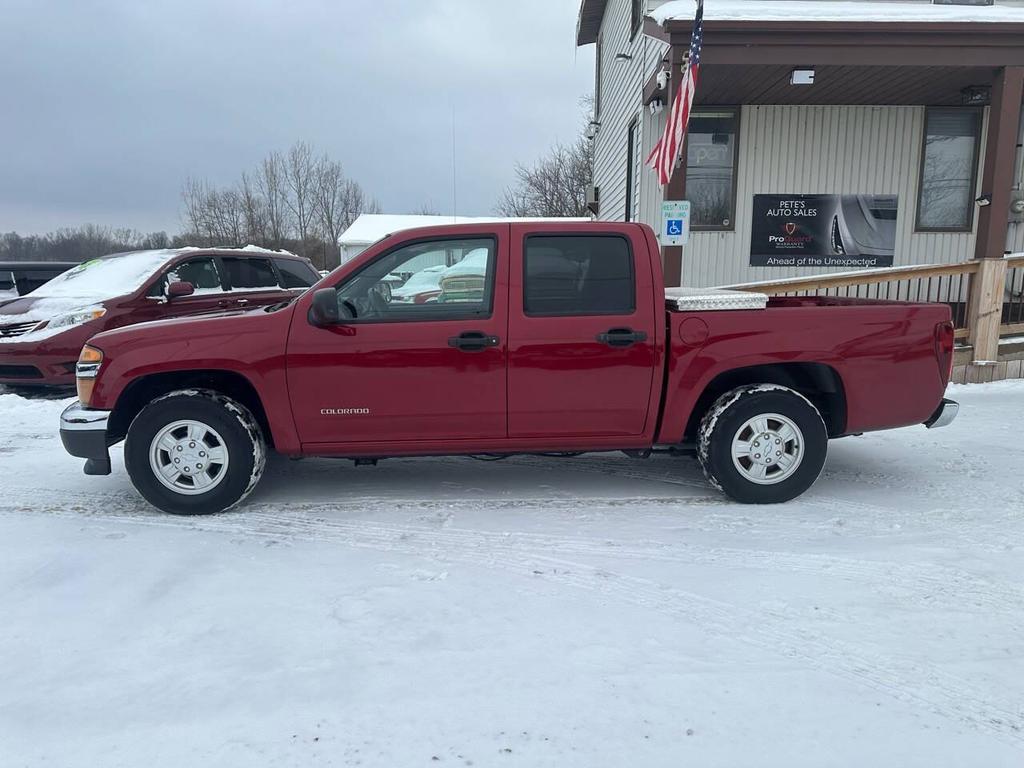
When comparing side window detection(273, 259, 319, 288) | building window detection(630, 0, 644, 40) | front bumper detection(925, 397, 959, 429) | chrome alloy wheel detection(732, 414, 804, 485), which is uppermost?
building window detection(630, 0, 644, 40)

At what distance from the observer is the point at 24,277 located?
38.8ft

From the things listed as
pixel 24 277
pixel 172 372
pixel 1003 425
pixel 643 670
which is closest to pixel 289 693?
pixel 643 670

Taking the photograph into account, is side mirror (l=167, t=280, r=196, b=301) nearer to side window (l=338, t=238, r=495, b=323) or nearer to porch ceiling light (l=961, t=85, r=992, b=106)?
side window (l=338, t=238, r=495, b=323)

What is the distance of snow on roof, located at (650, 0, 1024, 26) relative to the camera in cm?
827

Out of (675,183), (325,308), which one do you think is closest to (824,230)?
(675,183)

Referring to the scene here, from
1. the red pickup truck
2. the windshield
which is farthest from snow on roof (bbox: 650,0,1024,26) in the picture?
the windshield

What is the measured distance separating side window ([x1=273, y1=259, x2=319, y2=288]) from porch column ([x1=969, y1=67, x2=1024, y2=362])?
8.83 meters

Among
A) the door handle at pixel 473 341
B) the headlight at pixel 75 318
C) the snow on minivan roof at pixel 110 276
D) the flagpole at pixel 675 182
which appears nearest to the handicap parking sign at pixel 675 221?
the flagpole at pixel 675 182

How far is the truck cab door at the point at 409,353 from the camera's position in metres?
4.02

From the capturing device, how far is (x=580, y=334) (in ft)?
13.4

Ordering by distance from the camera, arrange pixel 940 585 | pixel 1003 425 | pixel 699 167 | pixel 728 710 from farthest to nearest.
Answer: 1. pixel 699 167
2. pixel 1003 425
3. pixel 940 585
4. pixel 728 710

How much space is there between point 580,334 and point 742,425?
3.72 feet

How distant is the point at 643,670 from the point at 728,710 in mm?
332

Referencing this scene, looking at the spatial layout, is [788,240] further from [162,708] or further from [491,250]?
[162,708]
